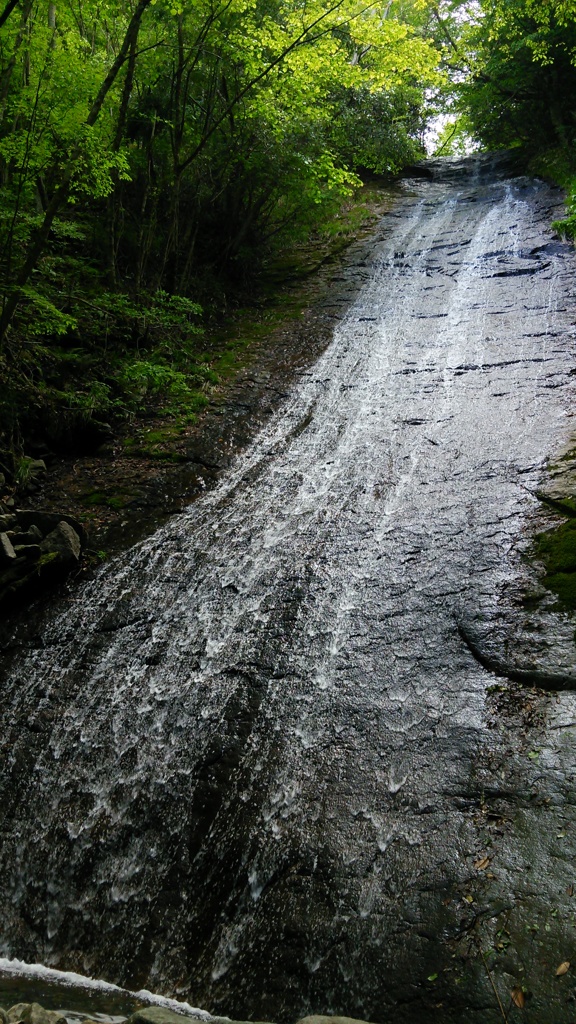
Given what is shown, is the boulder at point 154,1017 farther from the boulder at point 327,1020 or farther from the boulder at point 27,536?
the boulder at point 27,536

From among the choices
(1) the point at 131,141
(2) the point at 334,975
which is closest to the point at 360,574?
(2) the point at 334,975

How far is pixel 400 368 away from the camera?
9516 millimetres

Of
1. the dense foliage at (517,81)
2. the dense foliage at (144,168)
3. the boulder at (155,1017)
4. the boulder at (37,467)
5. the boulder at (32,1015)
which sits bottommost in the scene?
the boulder at (32,1015)

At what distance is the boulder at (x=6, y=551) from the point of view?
5738 mm

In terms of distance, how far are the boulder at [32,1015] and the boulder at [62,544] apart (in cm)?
401

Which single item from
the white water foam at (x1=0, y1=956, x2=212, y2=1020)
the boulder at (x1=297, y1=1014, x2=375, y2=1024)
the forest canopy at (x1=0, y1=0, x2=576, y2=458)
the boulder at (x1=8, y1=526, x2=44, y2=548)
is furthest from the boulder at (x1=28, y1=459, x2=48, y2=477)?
the boulder at (x1=297, y1=1014, x2=375, y2=1024)

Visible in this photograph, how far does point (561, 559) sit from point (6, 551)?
17.1 feet

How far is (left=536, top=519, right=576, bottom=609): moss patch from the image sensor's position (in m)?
4.78

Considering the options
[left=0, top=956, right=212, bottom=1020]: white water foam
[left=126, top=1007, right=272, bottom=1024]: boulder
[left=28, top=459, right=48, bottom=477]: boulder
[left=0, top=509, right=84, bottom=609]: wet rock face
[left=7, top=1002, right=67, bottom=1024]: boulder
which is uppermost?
[left=28, top=459, right=48, bottom=477]: boulder

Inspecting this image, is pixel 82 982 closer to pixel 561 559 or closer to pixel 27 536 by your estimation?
pixel 27 536

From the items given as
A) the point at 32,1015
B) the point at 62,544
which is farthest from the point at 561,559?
the point at 62,544

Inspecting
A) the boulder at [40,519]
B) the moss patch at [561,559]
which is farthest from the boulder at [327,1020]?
the boulder at [40,519]

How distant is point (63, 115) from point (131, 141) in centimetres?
477

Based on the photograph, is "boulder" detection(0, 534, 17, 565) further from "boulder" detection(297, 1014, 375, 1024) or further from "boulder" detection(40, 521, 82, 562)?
"boulder" detection(297, 1014, 375, 1024)
